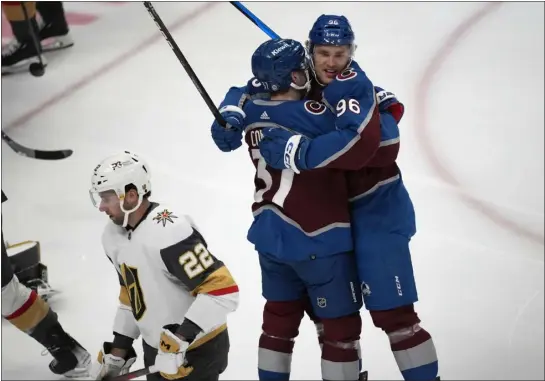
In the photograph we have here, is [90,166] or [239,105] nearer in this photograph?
[239,105]

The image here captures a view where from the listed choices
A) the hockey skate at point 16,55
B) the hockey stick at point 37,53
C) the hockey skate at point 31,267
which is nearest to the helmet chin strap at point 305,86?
the hockey skate at point 31,267

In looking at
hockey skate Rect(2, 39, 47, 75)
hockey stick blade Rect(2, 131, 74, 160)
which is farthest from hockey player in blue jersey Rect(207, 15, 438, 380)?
hockey skate Rect(2, 39, 47, 75)

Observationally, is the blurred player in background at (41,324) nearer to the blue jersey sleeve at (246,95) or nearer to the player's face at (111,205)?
the player's face at (111,205)

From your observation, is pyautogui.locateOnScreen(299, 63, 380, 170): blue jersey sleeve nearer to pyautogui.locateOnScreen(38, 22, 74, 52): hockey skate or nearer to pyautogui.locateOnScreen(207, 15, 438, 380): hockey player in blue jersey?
pyautogui.locateOnScreen(207, 15, 438, 380): hockey player in blue jersey

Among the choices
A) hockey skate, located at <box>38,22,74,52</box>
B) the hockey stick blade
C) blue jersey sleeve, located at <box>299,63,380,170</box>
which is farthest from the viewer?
hockey skate, located at <box>38,22,74,52</box>

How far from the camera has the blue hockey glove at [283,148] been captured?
2.19 metres

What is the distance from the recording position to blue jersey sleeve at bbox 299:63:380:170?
216 cm

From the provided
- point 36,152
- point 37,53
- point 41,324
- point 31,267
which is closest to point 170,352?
point 41,324

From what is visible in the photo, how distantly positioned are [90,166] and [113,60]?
44.3 inches

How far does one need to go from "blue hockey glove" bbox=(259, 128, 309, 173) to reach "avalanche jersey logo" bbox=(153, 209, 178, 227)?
10.9 inches

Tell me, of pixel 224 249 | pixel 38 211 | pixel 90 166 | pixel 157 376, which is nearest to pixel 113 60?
pixel 90 166

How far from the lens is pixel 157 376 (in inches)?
99.7

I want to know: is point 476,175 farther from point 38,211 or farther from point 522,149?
point 38,211

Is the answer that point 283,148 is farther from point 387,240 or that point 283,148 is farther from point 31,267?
point 31,267
